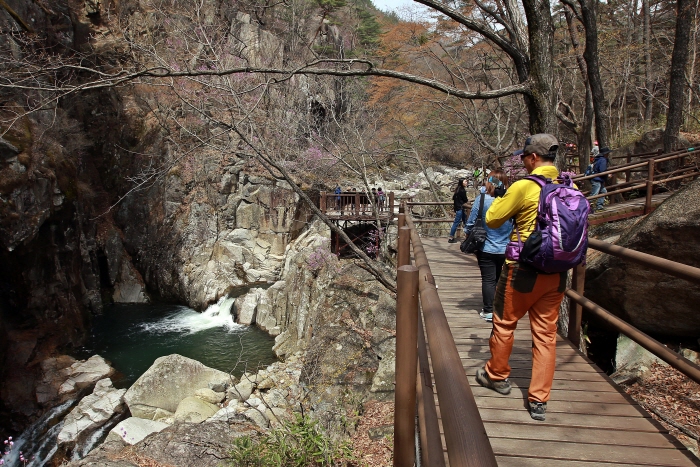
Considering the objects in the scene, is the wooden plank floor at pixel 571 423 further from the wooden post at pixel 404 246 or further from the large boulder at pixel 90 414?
the large boulder at pixel 90 414

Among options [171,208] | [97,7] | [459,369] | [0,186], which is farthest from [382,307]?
[97,7]

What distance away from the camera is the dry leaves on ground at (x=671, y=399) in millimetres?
4121

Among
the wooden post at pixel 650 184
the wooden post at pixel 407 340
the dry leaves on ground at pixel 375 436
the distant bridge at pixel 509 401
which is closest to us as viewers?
the distant bridge at pixel 509 401

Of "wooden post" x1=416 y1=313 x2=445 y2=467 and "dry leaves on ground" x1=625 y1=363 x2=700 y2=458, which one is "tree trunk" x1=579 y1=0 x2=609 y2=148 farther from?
"wooden post" x1=416 y1=313 x2=445 y2=467

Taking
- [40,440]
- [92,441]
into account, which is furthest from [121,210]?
[92,441]

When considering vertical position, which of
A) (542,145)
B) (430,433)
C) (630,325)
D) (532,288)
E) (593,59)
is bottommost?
(630,325)

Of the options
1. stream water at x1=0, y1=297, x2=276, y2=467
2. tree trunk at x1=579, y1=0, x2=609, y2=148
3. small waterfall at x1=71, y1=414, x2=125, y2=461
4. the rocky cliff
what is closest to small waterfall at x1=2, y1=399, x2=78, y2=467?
stream water at x1=0, y1=297, x2=276, y2=467

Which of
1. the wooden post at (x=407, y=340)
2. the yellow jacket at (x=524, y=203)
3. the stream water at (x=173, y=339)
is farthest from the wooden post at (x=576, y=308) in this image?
the stream water at (x=173, y=339)

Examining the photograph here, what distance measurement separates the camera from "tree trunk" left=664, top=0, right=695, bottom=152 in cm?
924

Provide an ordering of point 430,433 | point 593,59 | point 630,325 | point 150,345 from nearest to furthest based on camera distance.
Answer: point 430,433, point 630,325, point 593,59, point 150,345

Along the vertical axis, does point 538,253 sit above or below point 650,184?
below

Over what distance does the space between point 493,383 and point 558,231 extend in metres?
1.30

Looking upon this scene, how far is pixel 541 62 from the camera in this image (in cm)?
401

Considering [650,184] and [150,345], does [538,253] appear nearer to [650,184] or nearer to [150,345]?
[650,184]
